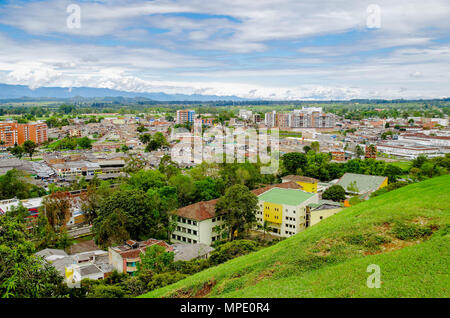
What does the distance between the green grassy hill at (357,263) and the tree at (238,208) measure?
26.0 ft

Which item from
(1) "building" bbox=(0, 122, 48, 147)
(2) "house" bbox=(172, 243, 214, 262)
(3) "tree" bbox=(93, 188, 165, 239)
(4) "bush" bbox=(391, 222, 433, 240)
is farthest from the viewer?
(1) "building" bbox=(0, 122, 48, 147)

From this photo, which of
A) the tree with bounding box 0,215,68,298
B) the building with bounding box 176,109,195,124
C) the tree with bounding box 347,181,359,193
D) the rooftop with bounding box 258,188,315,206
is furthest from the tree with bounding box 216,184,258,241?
the building with bounding box 176,109,195,124

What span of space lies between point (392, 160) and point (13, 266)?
44.1 m

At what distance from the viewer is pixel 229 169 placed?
25.6 metres

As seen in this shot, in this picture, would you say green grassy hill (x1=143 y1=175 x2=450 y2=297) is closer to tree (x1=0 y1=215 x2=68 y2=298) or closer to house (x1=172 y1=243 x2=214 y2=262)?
tree (x1=0 y1=215 x2=68 y2=298)

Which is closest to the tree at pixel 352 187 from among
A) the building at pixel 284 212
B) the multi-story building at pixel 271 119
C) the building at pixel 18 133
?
the building at pixel 284 212

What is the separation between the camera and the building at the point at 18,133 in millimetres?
50281

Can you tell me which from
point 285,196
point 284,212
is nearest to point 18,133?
point 285,196

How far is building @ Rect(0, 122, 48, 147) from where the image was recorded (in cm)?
5028

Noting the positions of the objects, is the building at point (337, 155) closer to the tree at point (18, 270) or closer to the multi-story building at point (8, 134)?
the tree at point (18, 270)

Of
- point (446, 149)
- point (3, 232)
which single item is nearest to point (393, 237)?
point (3, 232)

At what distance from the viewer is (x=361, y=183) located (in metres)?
25.2

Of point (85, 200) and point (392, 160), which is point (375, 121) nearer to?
point (392, 160)

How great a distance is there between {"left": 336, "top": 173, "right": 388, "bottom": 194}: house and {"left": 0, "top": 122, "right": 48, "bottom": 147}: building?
4609 cm
